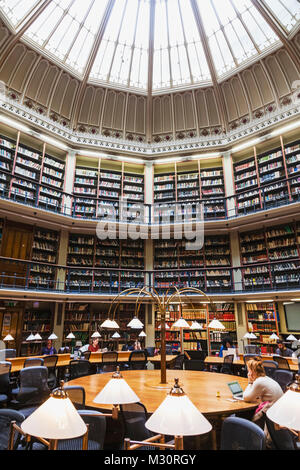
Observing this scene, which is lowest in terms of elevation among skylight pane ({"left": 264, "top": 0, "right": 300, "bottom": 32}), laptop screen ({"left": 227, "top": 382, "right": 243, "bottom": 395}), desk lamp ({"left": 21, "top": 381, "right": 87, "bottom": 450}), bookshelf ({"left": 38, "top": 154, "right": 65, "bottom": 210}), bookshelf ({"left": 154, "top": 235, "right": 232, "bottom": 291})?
laptop screen ({"left": 227, "top": 382, "right": 243, "bottom": 395})

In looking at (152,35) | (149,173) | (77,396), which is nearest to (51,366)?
(77,396)

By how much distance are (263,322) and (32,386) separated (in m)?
6.50

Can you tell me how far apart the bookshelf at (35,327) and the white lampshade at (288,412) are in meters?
7.42

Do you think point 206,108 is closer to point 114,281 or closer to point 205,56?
point 205,56

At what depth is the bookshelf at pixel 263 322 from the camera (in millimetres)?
7879

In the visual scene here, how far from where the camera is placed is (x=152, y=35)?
948cm

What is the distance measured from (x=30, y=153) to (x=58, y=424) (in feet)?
29.8

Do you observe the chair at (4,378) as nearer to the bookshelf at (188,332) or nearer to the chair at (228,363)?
the chair at (228,363)

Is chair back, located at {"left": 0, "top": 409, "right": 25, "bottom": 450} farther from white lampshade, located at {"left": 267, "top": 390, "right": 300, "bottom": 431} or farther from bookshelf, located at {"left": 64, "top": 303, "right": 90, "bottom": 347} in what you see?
bookshelf, located at {"left": 64, "top": 303, "right": 90, "bottom": 347}

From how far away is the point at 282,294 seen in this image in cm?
728

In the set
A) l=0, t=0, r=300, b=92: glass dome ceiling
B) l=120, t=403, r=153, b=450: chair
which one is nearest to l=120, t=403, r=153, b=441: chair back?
l=120, t=403, r=153, b=450: chair

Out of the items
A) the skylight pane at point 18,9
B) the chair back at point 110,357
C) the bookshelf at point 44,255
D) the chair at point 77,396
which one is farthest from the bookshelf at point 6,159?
the chair at point 77,396

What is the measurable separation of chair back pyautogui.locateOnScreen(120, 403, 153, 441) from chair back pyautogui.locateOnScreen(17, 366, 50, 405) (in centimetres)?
215

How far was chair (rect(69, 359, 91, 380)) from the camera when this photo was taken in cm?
484
